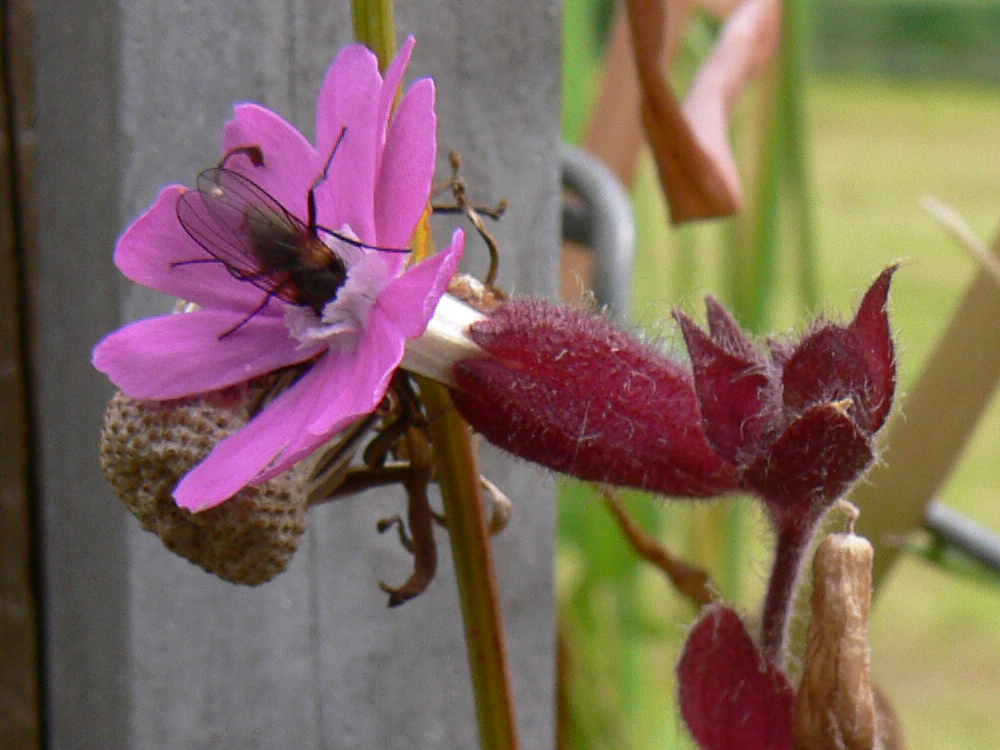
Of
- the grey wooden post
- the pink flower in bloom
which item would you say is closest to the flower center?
the pink flower in bloom

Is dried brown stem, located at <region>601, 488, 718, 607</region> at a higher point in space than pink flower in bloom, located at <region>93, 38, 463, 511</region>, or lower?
lower

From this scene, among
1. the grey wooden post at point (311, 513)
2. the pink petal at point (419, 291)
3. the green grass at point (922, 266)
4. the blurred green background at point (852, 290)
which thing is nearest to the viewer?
the pink petal at point (419, 291)

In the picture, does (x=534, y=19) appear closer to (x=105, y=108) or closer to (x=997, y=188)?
(x=105, y=108)

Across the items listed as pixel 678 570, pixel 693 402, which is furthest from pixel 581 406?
pixel 678 570

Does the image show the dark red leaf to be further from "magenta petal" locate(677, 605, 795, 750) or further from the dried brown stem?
the dried brown stem

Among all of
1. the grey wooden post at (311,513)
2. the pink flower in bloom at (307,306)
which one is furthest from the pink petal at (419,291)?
the grey wooden post at (311,513)

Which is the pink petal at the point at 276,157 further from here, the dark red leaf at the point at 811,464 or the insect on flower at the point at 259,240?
the dark red leaf at the point at 811,464
